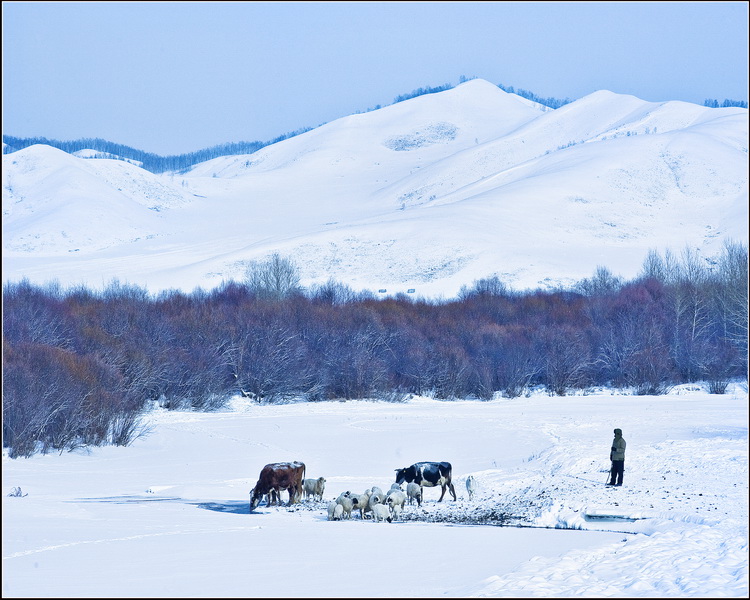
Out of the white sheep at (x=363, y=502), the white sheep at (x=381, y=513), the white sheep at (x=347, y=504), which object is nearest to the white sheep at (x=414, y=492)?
the white sheep at (x=363, y=502)

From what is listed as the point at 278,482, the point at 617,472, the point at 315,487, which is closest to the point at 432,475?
the point at 315,487

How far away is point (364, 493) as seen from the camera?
1973 centimetres

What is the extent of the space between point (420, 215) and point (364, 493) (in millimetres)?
102706

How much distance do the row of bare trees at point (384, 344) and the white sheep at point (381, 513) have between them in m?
18.2

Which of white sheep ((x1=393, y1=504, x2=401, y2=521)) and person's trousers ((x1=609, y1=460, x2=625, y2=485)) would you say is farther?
person's trousers ((x1=609, y1=460, x2=625, y2=485))

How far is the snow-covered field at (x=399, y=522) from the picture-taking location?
11.5 meters

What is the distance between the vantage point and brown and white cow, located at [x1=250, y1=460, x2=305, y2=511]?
20.5 meters

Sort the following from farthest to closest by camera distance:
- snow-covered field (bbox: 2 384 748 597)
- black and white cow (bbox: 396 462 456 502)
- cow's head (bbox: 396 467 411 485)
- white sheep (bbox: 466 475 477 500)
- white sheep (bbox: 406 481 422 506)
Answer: cow's head (bbox: 396 467 411 485) → black and white cow (bbox: 396 462 456 502) → white sheep (bbox: 466 475 477 500) → white sheep (bbox: 406 481 422 506) → snow-covered field (bbox: 2 384 748 597)

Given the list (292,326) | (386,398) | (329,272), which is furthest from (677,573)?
(329,272)

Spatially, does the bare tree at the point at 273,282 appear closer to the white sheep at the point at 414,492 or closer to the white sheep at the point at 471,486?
the white sheep at the point at 471,486

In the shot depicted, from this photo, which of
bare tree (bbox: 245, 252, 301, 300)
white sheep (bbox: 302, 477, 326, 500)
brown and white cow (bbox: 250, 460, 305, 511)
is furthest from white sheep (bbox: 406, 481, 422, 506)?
bare tree (bbox: 245, 252, 301, 300)

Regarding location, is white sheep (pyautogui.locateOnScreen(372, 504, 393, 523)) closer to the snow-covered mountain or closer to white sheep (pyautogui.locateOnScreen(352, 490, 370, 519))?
white sheep (pyautogui.locateOnScreen(352, 490, 370, 519))

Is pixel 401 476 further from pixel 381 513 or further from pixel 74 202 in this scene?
pixel 74 202

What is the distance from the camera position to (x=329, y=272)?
330 feet
